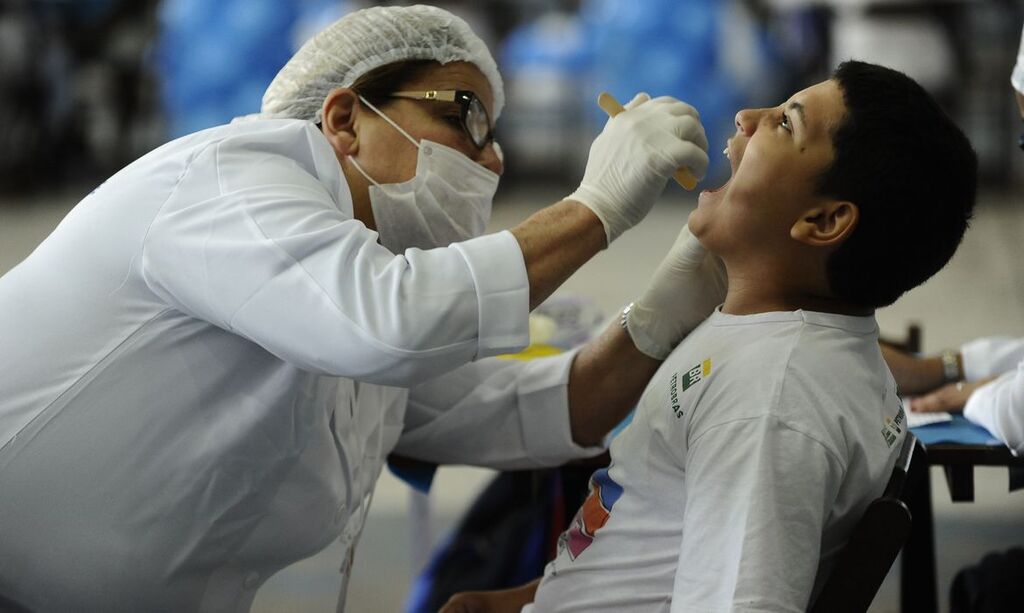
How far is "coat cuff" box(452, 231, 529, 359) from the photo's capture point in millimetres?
1388

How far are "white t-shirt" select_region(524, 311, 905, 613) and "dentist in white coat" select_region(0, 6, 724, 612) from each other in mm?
212

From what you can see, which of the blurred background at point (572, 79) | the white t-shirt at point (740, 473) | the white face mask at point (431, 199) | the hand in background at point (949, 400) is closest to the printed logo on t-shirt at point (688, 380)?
the white t-shirt at point (740, 473)

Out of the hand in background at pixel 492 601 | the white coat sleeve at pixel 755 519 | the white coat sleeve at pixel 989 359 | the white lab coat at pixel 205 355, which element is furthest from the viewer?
the white coat sleeve at pixel 989 359

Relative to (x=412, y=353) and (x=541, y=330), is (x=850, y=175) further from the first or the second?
(x=541, y=330)

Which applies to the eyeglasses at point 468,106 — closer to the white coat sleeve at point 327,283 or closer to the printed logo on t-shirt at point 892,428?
the white coat sleeve at point 327,283

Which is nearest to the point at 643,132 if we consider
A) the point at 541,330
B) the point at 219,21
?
the point at 541,330

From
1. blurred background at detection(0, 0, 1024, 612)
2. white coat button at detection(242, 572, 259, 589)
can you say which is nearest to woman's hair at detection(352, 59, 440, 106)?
white coat button at detection(242, 572, 259, 589)

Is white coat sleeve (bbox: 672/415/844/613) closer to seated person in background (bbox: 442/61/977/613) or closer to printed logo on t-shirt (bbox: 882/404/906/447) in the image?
seated person in background (bbox: 442/61/977/613)

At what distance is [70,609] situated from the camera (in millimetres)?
1601

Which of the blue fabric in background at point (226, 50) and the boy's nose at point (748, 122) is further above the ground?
the boy's nose at point (748, 122)

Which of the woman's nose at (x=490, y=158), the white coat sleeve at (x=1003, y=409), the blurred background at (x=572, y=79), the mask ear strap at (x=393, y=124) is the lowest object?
the blurred background at (x=572, y=79)

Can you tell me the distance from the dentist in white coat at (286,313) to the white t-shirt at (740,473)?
21cm

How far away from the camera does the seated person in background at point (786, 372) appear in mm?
1282

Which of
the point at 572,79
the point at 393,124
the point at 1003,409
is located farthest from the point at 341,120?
the point at 572,79
